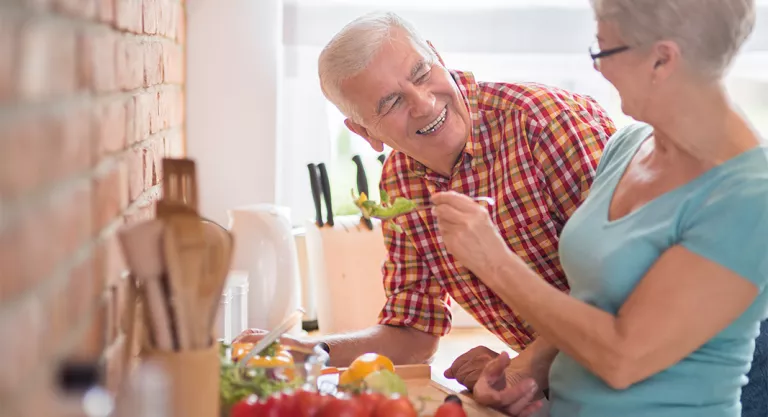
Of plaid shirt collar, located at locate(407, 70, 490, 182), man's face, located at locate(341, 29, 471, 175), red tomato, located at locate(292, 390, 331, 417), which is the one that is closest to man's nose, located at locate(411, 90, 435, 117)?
man's face, located at locate(341, 29, 471, 175)

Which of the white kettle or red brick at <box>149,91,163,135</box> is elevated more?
red brick at <box>149,91,163,135</box>

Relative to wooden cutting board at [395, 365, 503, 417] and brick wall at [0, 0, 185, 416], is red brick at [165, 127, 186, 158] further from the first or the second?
wooden cutting board at [395, 365, 503, 417]

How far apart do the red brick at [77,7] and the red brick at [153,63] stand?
527 millimetres

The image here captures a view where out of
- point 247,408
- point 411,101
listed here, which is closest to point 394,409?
point 247,408

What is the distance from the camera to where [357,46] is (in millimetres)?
1766

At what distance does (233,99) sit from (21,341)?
2.40 metres

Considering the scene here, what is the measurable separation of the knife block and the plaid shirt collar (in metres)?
1.04

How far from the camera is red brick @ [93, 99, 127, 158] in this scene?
101cm

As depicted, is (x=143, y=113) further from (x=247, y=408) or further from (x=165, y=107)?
(x=247, y=408)

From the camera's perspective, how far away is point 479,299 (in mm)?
1863

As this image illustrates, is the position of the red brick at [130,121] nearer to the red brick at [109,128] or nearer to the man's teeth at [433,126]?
the red brick at [109,128]

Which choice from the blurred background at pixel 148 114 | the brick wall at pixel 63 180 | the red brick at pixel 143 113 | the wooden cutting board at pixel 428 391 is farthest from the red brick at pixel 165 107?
the wooden cutting board at pixel 428 391

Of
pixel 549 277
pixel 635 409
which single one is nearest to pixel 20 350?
pixel 635 409

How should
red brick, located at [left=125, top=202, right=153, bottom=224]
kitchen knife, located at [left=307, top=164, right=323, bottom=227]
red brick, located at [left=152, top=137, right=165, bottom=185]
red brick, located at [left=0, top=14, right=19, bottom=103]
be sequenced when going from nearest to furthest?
1. red brick, located at [left=0, top=14, right=19, bottom=103]
2. red brick, located at [left=125, top=202, right=153, bottom=224]
3. red brick, located at [left=152, top=137, right=165, bottom=185]
4. kitchen knife, located at [left=307, top=164, right=323, bottom=227]
